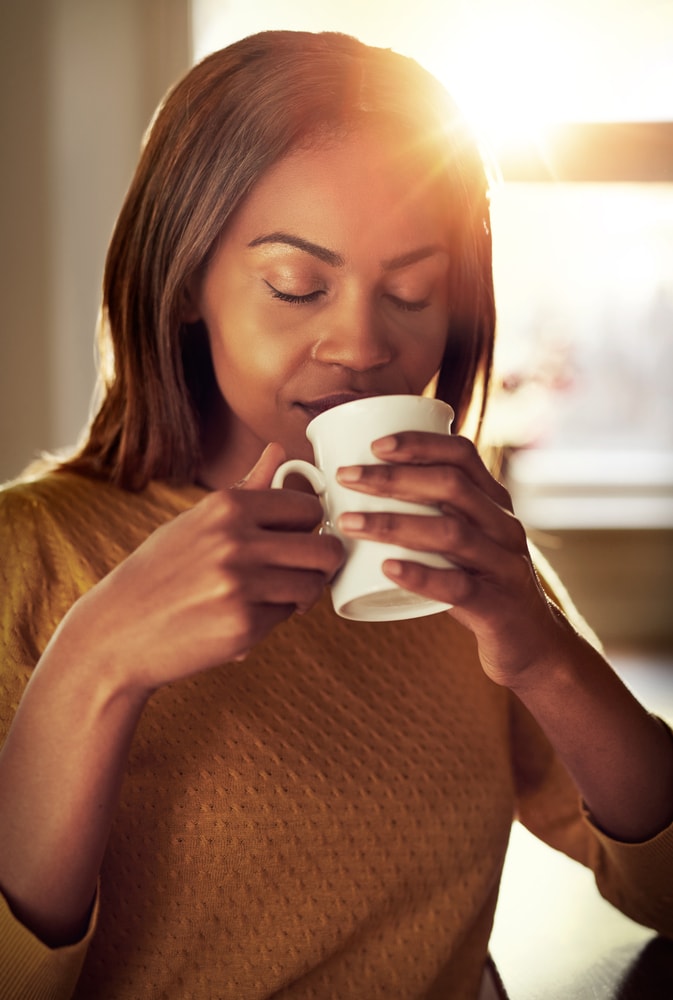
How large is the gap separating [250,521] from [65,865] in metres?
0.30

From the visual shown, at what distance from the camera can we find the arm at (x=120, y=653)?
605 millimetres

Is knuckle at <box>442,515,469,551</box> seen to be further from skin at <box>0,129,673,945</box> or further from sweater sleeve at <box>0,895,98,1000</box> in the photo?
sweater sleeve at <box>0,895,98,1000</box>

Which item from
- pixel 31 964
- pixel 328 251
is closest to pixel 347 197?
pixel 328 251

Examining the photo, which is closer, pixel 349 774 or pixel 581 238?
pixel 349 774

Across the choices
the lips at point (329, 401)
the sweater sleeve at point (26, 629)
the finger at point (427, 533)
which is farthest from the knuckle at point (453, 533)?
the sweater sleeve at point (26, 629)

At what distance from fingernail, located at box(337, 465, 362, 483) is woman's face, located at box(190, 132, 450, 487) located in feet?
0.76

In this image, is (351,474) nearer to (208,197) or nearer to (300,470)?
(300,470)

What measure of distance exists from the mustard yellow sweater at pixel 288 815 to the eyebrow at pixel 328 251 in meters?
0.30

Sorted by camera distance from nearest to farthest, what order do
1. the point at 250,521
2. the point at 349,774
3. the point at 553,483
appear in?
1. the point at 250,521
2. the point at 349,774
3. the point at 553,483

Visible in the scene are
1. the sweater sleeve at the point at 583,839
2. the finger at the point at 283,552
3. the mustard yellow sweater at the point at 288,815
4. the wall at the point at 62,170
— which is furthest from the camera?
the wall at the point at 62,170

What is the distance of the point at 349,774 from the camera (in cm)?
88

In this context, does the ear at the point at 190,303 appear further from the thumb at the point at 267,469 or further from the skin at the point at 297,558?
the thumb at the point at 267,469

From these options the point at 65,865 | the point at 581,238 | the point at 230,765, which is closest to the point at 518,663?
the point at 230,765

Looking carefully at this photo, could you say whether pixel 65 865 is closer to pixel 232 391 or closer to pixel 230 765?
pixel 230 765
